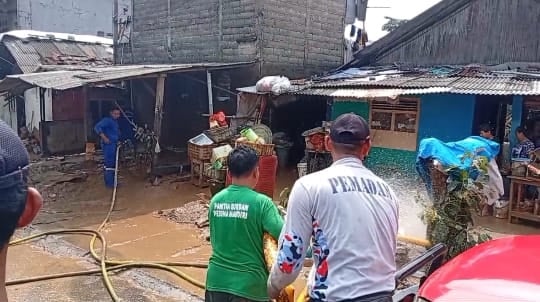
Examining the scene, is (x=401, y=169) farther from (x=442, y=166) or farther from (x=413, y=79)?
(x=442, y=166)

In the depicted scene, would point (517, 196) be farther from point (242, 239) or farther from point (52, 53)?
point (52, 53)

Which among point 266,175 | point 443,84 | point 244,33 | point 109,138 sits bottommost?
point 266,175

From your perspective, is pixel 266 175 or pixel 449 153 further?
pixel 266 175

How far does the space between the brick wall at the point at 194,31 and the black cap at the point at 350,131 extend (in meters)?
10.9

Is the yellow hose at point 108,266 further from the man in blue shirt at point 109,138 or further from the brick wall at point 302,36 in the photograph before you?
the brick wall at point 302,36

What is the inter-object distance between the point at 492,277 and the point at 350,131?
1.35m

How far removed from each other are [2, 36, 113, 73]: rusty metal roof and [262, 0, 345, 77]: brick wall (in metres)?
7.86

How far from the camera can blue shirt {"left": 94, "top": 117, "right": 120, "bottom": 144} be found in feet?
33.9

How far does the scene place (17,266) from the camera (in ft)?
19.9

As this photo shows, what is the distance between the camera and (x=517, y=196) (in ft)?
27.5

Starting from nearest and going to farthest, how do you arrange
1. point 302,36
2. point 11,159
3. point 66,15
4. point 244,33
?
point 11,159 → point 244,33 → point 302,36 → point 66,15

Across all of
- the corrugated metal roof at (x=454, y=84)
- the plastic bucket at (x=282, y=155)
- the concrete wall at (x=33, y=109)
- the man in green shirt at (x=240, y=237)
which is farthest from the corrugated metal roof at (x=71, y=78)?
the man in green shirt at (x=240, y=237)

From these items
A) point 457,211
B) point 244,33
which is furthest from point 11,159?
point 244,33

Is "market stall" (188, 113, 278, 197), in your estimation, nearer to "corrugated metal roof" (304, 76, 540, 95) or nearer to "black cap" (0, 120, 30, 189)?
"corrugated metal roof" (304, 76, 540, 95)
